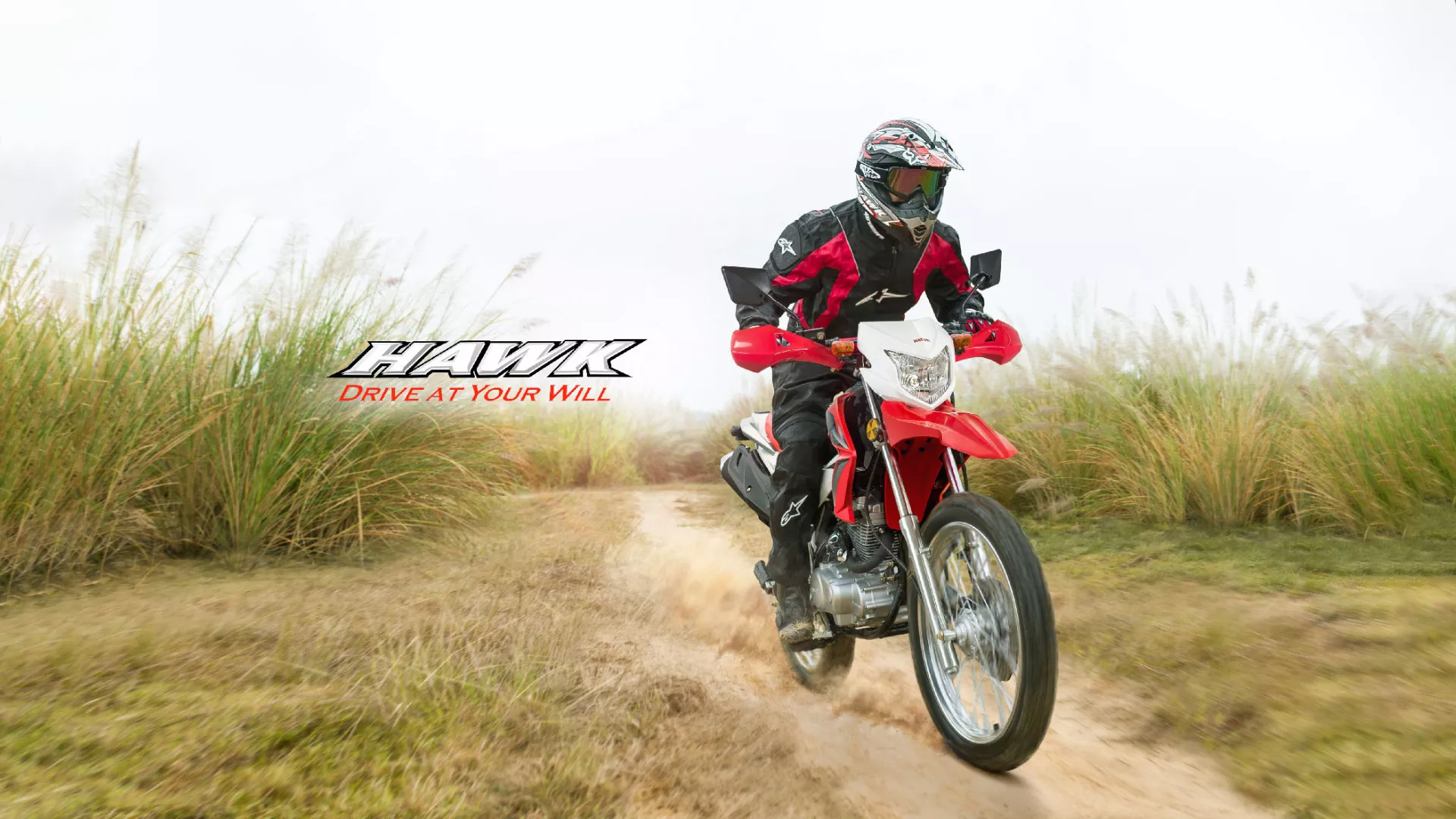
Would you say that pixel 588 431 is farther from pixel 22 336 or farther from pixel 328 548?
pixel 22 336

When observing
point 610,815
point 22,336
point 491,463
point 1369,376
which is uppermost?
point 22,336

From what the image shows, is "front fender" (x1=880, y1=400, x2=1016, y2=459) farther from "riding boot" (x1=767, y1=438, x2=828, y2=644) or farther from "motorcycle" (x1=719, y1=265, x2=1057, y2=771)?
"riding boot" (x1=767, y1=438, x2=828, y2=644)

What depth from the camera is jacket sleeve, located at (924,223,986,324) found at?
3457 mm

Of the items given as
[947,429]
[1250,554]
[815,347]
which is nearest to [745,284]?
[815,347]

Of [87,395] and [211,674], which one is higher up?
[87,395]

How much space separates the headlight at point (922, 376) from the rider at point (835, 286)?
19.4 inches

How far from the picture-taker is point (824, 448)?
325 cm

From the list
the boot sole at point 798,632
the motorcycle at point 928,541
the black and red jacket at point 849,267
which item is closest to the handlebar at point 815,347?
the motorcycle at point 928,541

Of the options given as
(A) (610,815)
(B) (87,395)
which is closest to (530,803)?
(A) (610,815)

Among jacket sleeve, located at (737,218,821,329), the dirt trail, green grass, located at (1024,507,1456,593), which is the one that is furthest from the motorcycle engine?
green grass, located at (1024,507,1456,593)

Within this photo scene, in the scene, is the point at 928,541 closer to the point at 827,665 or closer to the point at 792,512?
the point at 792,512

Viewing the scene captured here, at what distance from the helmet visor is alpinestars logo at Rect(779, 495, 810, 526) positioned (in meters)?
1.11

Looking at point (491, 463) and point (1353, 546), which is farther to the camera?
point (491, 463)

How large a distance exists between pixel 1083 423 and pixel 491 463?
376 centimetres
